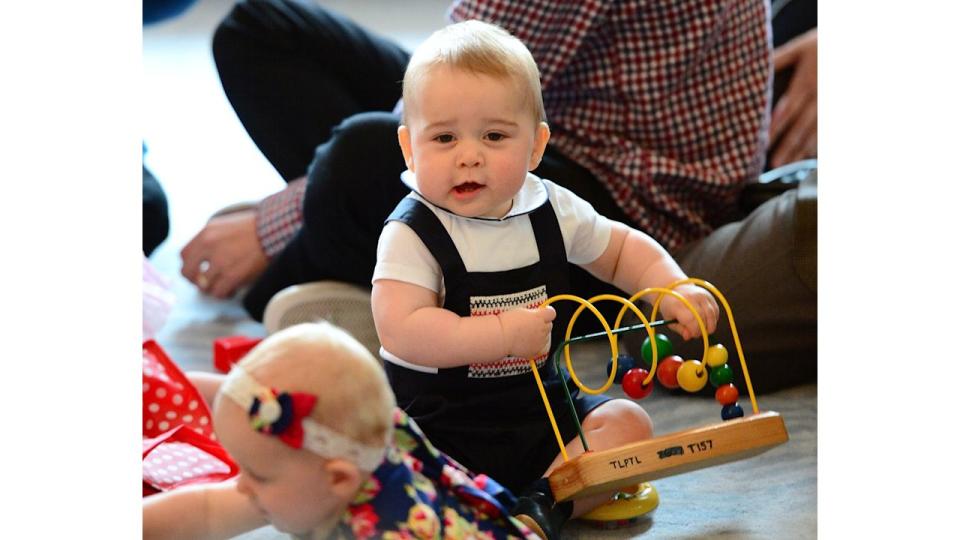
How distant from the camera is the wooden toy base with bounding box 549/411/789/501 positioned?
923 mm

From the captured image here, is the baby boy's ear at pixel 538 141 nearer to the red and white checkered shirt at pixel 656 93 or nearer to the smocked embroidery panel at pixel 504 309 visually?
the smocked embroidery panel at pixel 504 309

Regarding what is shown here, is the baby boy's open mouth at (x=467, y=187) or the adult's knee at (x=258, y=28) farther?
the adult's knee at (x=258, y=28)

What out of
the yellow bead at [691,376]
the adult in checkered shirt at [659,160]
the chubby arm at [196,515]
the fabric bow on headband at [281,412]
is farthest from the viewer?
the adult in checkered shirt at [659,160]

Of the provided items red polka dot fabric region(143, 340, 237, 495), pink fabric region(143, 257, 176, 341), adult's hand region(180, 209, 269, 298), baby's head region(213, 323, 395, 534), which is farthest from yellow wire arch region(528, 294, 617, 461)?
adult's hand region(180, 209, 269, 298)

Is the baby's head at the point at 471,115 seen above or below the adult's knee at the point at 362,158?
above

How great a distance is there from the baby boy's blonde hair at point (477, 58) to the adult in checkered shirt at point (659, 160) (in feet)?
1.56

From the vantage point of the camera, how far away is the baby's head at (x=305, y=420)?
0.73 metres

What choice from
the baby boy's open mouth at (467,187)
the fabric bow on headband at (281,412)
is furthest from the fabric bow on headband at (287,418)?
the baby boy's open mouth at (467,187)

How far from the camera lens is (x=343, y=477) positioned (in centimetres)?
77

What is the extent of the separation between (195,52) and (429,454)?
8.99ft

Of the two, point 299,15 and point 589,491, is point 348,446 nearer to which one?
point 589,491

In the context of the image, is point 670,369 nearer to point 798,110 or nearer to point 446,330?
point 446,330

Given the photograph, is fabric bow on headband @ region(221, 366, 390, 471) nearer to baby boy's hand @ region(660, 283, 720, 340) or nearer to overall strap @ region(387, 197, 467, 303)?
overall strap @ region(387, 197, 467, 303)
